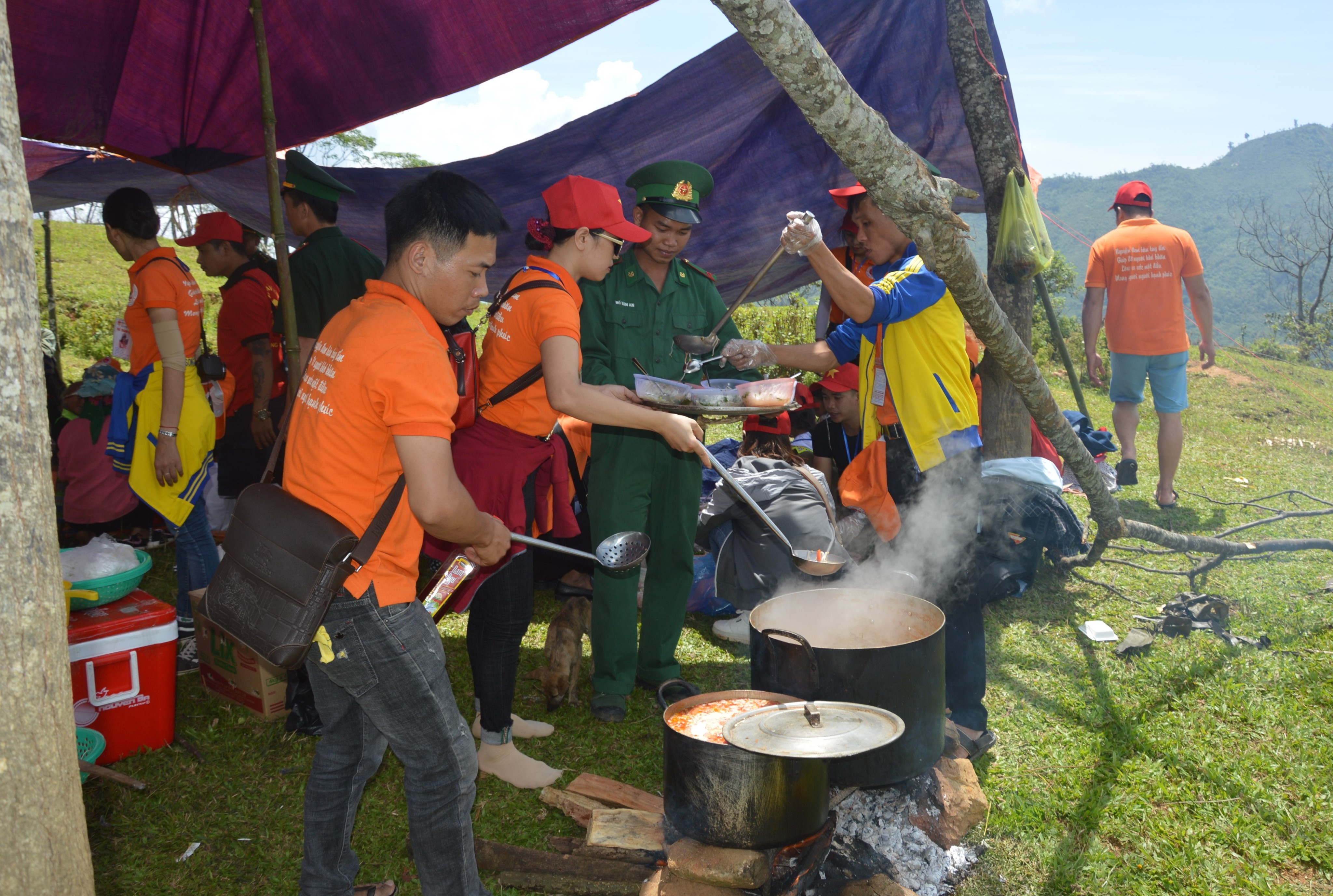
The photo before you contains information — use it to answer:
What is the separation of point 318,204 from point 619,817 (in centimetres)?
303

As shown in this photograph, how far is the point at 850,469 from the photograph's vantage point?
3.38 metres

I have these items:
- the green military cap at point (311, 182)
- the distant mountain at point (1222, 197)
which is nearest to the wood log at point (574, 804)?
the green military cap at point (311, 182)

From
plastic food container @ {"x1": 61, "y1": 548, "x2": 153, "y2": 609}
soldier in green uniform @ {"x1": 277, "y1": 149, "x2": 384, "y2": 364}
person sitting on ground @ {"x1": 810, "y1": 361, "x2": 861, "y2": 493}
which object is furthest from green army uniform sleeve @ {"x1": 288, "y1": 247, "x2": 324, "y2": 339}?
person sitting on ground @ {"x1": 810, "y1": 361, "x2": 861, "y2": 493}

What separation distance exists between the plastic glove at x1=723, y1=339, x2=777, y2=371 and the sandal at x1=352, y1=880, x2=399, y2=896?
231 centimetres

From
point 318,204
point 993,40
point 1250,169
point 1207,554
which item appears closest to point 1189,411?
point 1207,554

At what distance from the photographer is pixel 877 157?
247 centimetres

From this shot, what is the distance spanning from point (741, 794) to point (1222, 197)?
169 metres

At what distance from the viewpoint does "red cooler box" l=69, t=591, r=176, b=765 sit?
305cm

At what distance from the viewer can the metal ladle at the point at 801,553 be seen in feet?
8.54

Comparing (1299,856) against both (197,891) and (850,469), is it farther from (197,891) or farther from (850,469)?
(197,891)

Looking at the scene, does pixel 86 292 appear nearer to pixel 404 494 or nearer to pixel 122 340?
pixel 122 340

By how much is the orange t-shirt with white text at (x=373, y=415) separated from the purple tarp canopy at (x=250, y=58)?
2.71 metres

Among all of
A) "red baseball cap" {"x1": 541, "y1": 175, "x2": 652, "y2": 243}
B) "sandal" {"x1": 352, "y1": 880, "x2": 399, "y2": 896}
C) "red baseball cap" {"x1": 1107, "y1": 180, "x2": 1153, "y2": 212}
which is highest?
"red baseball cap" {"x1": 1107, "y1": 180, "x2": 1153, "y2": 212}

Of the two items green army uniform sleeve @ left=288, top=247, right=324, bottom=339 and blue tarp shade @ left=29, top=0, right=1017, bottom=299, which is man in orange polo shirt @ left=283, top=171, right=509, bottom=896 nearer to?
green army uniform sleeve @ left=288, top=247, right=324, bottom=339
